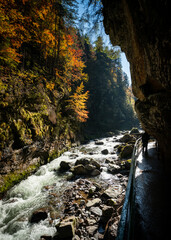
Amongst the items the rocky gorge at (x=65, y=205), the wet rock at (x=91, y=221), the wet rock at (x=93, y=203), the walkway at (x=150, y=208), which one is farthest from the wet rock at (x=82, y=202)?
the walkway at (x=150, y=208)

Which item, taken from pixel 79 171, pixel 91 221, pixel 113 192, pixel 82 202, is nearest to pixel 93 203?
A: pixel 82 202

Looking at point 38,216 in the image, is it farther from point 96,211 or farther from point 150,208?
point 150,208

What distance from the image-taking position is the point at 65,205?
Result: 470 cm

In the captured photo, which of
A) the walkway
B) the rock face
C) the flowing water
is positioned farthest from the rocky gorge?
the rock face

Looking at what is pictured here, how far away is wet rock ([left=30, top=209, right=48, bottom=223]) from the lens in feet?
13.1

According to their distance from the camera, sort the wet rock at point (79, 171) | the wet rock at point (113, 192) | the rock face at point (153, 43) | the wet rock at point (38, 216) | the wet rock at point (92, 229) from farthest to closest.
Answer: the wet rock at point (79, 171) → the wet rock at point (113, 192) → the wet rock at point (38, 216) → the wet rock at point (92, 229) → the rock face at point (153, 43)

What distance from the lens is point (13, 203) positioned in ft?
15.7

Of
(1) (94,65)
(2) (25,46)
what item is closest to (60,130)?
(2) (25,46)

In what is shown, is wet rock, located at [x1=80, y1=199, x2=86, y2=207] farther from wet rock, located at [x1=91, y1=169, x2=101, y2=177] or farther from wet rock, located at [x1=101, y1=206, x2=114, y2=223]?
wet rock, located at [x1=91, y1=169, x2=101, y2=177]

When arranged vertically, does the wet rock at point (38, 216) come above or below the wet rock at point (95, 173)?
above

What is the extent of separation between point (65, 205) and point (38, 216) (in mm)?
1149

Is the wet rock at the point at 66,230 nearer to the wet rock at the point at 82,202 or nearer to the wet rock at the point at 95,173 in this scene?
the wet rock at the point at 82,202

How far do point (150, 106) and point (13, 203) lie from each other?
23.6 ft

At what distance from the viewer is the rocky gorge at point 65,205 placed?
3.42 meters
